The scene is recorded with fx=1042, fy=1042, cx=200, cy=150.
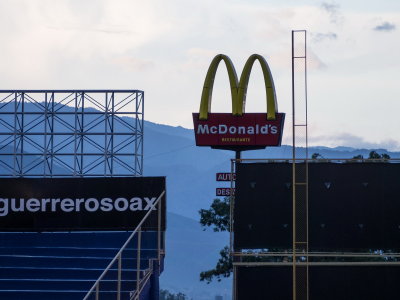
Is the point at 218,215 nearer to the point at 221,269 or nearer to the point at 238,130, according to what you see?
the point at 221,269

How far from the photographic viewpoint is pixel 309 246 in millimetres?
28797

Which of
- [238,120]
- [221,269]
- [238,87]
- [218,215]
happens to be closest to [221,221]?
[218,215]

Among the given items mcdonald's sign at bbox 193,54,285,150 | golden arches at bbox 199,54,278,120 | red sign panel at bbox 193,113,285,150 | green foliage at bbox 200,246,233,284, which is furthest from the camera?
green foliage at bbox 200,246,233,284

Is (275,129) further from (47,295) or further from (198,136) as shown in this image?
(47,295)

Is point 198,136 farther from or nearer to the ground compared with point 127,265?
farther from the ground

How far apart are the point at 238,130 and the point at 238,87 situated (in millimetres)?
2093

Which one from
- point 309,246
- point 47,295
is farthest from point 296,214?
point 47,295

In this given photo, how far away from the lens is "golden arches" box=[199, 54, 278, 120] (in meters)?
43.6

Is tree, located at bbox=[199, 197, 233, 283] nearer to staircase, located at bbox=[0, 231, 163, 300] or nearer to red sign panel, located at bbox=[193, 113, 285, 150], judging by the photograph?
red sign panel, located at bbox=[193, 113, 285, 150]

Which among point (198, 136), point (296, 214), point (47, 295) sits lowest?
point (47, 295)

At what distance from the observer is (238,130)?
1764 inches

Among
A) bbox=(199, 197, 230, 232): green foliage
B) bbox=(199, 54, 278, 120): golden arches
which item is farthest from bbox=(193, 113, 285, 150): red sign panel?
bbox=(199, 197, 230, 232): green foliage

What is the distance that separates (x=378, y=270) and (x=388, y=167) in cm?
300

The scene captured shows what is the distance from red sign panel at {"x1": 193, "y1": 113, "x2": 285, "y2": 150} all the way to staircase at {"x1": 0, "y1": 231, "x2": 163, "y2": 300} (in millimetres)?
12455
